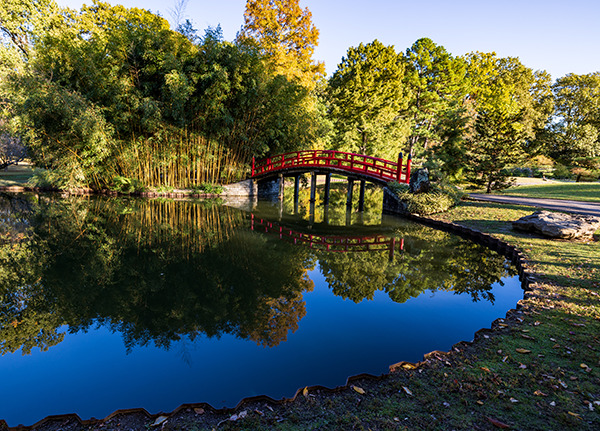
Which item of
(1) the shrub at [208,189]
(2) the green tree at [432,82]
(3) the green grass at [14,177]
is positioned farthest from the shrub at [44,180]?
(2) the green tree at [432,82]

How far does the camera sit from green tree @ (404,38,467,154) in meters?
34.8

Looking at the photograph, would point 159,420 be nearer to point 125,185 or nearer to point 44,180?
point 125,185

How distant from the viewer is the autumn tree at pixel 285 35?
86.6 ft


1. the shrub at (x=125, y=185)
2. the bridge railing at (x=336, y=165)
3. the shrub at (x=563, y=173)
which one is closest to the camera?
the bridge railing at (x=336, y=165)

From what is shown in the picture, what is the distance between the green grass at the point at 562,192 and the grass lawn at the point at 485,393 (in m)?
17.0

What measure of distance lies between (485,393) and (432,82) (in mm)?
37863

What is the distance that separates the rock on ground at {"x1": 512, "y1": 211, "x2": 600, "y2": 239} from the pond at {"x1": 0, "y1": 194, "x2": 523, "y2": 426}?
220cm

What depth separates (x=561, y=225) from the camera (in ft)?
36.8

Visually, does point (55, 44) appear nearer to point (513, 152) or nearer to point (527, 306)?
point (527, 306)

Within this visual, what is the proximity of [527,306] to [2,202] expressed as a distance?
2400 centimetres

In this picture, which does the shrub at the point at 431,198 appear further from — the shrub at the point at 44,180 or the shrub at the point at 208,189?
the shrub at the point at 44,180

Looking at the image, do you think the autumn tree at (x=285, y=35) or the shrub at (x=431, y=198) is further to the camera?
the autumn tree at (x=285, y=35)

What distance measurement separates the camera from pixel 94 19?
31.3m

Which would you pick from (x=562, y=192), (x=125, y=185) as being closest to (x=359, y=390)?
(x=125, y=185)
